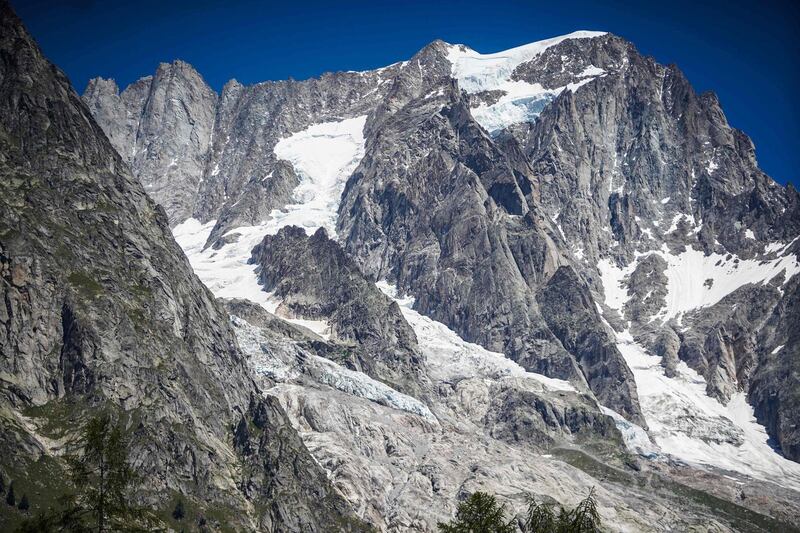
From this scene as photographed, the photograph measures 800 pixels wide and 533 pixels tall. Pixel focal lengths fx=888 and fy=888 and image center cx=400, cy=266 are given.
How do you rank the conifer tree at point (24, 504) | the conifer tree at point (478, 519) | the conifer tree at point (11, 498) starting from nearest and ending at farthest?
the conifer tree at point (478, 519) < the conifer tree at point (24, 504) < the conifer tree at point (11, 498)

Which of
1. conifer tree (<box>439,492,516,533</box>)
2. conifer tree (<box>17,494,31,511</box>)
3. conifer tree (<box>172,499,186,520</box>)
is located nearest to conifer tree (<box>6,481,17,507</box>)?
conifer tree (<box>17,494,31,511</box>)

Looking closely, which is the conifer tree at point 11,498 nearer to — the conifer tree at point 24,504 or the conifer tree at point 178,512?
the conifer tree at point 24,504

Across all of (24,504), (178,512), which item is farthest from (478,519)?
(178,512)

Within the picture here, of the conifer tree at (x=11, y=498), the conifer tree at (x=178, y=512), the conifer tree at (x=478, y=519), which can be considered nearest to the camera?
the conifer tree at (x=478, y=519)

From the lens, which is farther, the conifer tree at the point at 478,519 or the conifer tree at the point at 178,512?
the conifer tree at the point at 178,512

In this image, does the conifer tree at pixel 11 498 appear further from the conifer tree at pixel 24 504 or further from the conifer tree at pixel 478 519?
the conifer tree at pixel 478 519

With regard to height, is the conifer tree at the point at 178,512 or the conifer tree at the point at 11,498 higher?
the conifer tree at the point at 11,498

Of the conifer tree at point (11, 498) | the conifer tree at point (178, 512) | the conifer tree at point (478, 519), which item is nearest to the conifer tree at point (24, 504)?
the conifer tree at point (11, 498)

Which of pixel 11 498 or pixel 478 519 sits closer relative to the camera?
pixel 478 519

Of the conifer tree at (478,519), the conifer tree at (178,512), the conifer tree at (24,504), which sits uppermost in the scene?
the conifer tree at (478,519)

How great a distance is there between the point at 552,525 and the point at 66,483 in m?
111

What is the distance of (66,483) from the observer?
159500 millimetres

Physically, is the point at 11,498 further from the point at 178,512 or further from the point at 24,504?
the point at 178,512

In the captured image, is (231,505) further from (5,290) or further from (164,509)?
(5,290)
